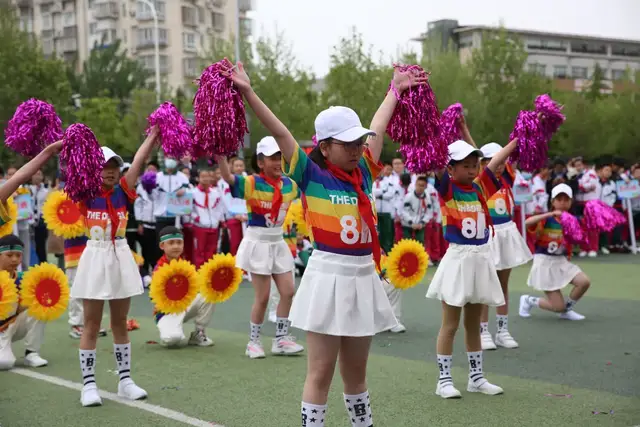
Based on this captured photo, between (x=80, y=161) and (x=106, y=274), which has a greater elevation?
(x=80, y=161)

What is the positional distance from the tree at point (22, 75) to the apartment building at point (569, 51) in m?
48.3

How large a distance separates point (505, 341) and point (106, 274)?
4064mm

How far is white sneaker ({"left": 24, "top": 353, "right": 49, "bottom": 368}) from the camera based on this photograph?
26.5 feet

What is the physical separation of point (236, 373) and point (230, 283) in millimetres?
1437

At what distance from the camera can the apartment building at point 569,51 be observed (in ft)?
252

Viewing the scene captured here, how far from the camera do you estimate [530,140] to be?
22.7 feet

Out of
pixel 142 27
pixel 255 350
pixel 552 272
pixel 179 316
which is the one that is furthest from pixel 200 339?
pixel 142 27

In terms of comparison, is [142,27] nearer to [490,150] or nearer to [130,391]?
[490,150]

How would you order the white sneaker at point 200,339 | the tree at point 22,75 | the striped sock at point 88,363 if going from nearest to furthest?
1. the striped sock at point 88,363
2. the white sneaker at point 200,339
3. the tree at point 22,75

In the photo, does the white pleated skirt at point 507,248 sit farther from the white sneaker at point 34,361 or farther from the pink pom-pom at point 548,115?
the white sneaker at point 34,361

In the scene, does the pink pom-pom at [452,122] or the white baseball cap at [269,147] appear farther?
the white baseball cap at [269,147]

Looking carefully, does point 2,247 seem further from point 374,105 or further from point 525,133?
point 374,105

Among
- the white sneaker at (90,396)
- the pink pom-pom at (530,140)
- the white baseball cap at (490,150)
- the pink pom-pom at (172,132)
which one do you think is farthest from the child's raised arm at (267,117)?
the white baseball cap at (490,150)

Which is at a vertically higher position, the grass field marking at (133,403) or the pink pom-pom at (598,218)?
the pink pom-pom at (598,218)
